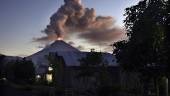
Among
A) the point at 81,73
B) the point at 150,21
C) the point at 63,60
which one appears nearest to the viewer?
the point at 150,21

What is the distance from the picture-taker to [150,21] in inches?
1187

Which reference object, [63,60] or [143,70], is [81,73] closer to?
[63,60]

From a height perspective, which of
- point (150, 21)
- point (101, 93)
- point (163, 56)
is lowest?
point (101, 93)

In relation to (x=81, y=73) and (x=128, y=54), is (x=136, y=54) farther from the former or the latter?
(x=81, y=73)

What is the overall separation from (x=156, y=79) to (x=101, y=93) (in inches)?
553

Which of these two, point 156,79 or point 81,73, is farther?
point 81,73

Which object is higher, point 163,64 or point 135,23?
point 135,23

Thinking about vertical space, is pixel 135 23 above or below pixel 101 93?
above

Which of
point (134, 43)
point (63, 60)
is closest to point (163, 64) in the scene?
point (134, 43)

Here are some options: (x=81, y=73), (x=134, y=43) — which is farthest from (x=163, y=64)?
(x=81, y=73)

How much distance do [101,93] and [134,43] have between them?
53.8 feet

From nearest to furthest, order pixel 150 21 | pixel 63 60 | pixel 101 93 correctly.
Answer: pixel 150 21 < pixel 101 93 < pixel 63 60

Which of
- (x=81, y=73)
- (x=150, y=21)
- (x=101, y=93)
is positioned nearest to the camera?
(x=150, y=21)

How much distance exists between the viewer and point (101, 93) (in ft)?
151
